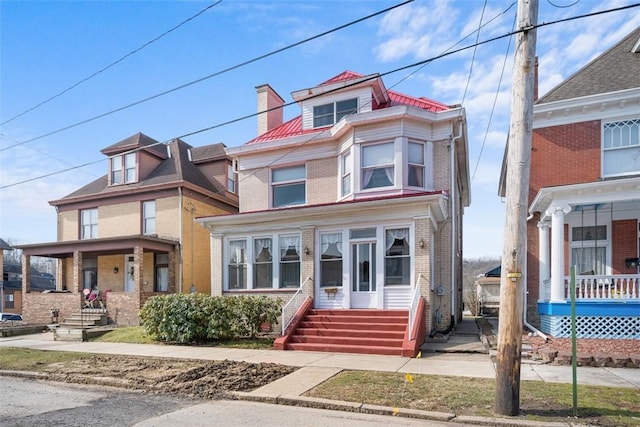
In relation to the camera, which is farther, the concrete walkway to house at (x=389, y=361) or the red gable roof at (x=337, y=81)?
the red gable roof at (x=337, y=81)

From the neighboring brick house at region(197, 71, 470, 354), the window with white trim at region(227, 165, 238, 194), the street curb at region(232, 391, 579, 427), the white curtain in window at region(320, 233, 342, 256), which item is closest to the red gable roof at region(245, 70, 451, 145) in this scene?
the neighboring brick house at region(197, 71, 470, 354)

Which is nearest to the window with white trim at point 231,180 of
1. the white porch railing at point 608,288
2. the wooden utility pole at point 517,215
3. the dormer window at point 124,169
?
the dormer window at point 124,169

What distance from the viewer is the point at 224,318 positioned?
13.0 meters

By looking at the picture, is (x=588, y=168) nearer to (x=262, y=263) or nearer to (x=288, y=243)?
(x=288, y=243)

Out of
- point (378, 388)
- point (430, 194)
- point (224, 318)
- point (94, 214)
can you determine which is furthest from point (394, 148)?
point (94, 214)

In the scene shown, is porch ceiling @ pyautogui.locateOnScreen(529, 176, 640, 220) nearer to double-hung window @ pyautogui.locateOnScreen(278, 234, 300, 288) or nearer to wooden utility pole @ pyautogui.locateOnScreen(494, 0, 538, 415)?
wooden utility pole @ pyautogui.locateOnScreen(494, 0, 538, 415)

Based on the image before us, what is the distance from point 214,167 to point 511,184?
20.3m

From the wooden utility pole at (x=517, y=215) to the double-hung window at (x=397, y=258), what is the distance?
683 cm

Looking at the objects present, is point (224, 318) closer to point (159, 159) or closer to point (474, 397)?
point (474, 397)

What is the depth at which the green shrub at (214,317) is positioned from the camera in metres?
13.0

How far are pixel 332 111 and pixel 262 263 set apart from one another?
663 cm

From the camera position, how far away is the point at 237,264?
1599 cm

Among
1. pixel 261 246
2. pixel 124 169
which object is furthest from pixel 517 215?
pixel 124 169

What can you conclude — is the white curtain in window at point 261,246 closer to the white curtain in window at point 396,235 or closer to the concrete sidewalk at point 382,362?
the concrete sidewalk at point 382,362
